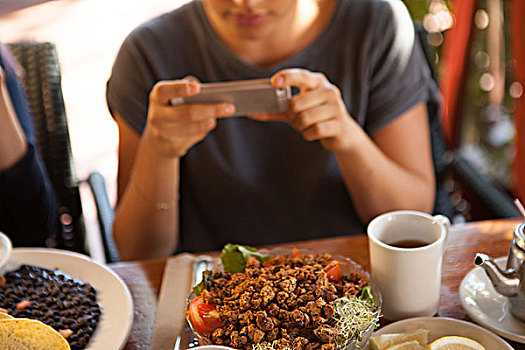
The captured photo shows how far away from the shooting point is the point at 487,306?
101cm

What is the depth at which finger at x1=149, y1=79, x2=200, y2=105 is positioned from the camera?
1239 millimetres

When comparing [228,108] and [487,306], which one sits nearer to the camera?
[487,306]

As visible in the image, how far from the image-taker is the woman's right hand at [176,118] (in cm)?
126

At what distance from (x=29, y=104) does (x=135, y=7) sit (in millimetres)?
395

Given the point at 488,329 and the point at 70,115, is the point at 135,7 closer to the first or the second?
the point at 70,115

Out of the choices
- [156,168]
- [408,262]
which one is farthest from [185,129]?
[408,262]

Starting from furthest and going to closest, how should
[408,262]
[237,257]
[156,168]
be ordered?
1. [156,168]
2. [237,257]
3. [408,262]

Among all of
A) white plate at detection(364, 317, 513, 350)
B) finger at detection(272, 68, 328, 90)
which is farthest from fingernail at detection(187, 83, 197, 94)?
white plate at detection(364, 317, 513, 350)

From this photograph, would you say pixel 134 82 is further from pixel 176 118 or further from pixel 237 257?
pixel 237 257

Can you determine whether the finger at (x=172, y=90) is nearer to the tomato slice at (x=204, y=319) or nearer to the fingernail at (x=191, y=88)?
the fingernail at (x=191, y=88)

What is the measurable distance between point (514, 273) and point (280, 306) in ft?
1.29

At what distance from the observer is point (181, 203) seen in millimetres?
1596

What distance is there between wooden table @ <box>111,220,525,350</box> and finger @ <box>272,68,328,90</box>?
0.35 meters

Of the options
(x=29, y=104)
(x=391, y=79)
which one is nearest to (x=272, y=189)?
(x=391, y=79)
